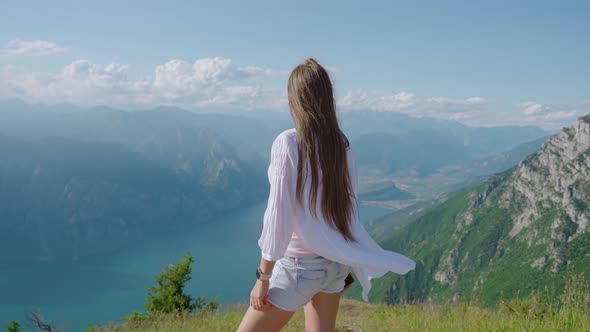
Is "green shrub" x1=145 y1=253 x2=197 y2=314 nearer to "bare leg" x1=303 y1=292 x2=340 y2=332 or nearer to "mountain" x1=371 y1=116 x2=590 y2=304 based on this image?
"bare leg" x1=303 y1=292 x2=340 y2=332

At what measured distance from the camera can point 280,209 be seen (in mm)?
2641

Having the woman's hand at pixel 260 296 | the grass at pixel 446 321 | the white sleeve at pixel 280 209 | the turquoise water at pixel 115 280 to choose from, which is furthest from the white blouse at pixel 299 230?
the turquoise water at pixel 115 280

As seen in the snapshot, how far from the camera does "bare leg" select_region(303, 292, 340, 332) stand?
3.02 meters

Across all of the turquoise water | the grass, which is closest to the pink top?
the grass

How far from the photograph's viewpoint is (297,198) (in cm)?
276

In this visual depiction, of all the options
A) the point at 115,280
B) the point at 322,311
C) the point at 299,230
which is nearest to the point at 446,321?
the point at 322,311

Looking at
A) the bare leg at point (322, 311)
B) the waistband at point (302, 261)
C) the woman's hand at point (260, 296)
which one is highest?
the waistband at point (302, 261)

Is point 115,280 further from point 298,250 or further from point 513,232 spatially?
point 298,250

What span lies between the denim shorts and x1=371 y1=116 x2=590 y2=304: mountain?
9495 centimetres

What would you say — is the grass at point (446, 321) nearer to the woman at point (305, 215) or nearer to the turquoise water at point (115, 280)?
the woman at point (305, 215)

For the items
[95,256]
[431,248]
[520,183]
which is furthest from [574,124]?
[95,256]

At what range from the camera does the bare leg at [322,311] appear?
3.02 m

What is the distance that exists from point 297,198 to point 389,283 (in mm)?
137750

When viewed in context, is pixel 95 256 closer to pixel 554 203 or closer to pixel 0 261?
pixel 0 261
